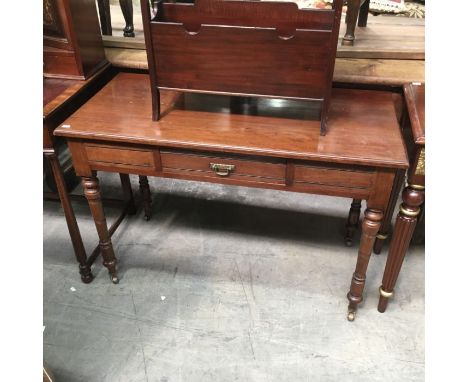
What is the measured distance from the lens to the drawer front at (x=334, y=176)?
123cm

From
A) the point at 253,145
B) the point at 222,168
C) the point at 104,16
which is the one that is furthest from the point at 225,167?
the point at 104,16

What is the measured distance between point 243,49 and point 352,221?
0.97 meters

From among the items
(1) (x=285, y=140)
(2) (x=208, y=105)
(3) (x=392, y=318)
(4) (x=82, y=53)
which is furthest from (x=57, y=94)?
(3) (x=392, y=318)

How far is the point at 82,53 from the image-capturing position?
1542 millimetres

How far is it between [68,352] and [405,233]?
125 cm

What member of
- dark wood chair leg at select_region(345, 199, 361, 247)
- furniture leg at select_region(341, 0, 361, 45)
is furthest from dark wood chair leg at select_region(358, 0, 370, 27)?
dark wood chair leg at select_region(345, 199, 361, 247)

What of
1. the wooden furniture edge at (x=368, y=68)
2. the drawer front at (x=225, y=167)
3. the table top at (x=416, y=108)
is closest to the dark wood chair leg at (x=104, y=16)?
the wooden furniture edge at (x=368, y=68)

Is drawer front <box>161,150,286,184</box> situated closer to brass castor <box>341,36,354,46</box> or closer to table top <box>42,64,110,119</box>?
table top <box>42,64,110,119</box>

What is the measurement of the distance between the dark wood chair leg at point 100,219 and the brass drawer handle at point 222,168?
45 centimetres

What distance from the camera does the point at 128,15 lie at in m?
1.87

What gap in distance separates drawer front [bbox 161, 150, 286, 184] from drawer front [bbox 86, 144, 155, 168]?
53 mm

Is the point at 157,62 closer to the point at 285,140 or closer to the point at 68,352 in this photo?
the point at 285,140

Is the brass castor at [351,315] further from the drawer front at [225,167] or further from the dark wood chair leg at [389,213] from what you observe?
the drawer front at [225,167]

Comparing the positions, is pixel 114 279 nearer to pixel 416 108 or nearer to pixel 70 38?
pixel 70 38
